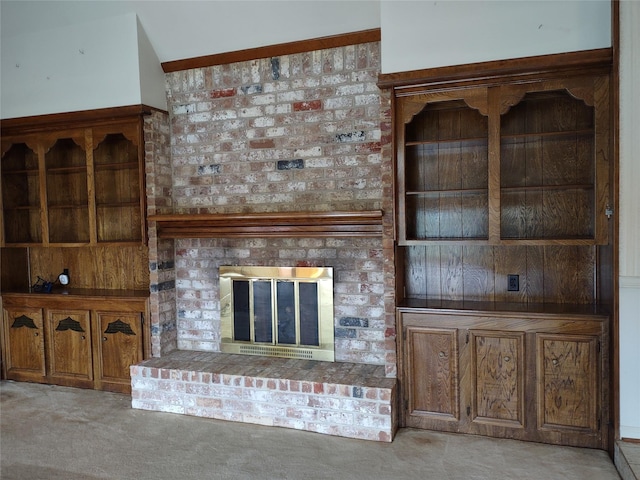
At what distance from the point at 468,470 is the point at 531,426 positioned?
0.60m

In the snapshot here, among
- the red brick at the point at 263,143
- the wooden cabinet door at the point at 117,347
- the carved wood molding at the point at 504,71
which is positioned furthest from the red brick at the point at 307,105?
the wooden cabinet door at the point at 117,347

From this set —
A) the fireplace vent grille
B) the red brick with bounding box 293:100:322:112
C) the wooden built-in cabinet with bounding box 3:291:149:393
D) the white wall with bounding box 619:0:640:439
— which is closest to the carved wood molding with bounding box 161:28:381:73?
the red brick with bounding box 293:100:322:112

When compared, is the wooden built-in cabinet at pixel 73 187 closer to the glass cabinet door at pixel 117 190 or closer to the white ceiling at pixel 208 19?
the glass cabinet door at pixel 117 190

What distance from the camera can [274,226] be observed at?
11.8ft

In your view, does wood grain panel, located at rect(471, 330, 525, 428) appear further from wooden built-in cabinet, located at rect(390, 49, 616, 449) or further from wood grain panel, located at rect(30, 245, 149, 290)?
wood grain panel, located at rect(30, 245, 149, 290)

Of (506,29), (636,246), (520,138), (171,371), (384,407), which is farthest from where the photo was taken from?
(171,371)

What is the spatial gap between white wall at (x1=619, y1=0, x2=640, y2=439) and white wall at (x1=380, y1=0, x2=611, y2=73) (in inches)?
6.2

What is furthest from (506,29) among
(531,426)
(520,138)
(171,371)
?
(171,371)

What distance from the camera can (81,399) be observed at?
3.97m

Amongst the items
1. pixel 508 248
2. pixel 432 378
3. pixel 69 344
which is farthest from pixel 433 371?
pixel 69 344

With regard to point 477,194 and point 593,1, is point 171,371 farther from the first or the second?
point 593,1

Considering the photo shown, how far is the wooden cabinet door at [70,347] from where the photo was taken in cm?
418

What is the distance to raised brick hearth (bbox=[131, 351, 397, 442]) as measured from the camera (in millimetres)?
3174

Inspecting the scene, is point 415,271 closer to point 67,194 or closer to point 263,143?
point 263,143
